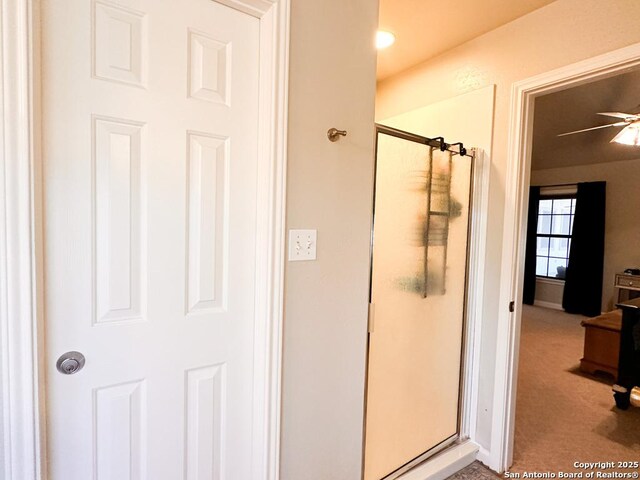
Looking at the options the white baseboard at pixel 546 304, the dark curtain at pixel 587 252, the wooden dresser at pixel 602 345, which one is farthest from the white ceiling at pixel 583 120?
the white baseboard at pixel 546 304

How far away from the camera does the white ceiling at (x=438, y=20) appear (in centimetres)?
169

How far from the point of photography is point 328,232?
1292 millimetres

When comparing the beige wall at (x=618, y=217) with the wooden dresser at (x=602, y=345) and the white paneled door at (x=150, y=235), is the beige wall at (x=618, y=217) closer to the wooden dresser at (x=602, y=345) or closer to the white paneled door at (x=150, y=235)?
the wooden dresser at (x=602, y=345)

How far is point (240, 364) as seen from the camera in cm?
118

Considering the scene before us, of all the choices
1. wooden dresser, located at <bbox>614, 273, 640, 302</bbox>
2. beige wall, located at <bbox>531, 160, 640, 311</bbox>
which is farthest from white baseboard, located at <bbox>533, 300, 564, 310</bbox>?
wooden dresser, located at <bbox>614, 273, 640, 302</bbox>

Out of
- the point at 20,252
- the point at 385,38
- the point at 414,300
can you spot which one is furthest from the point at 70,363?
the point at 385,38

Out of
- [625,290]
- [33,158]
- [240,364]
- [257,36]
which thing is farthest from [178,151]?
[625,290]

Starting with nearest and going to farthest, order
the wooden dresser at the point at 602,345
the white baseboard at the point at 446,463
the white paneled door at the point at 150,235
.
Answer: the white paneled door at the point at 150,235
the white baseboard at the point at 446,463
the wooden dresser at the point at 602,345

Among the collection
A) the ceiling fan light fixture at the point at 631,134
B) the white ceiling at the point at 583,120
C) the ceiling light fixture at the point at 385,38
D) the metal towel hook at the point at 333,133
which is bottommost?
the metal towel hook at the point at 333,133

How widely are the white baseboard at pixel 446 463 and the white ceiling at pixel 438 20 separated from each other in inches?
94.4

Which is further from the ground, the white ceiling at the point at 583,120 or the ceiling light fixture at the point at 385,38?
the white ceiling at the point at 583,120

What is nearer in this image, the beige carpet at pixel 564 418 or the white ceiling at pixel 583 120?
the beige carpet at pixel 564 418

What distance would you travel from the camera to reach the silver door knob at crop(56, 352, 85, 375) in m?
0.89

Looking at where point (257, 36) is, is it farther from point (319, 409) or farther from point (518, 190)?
point (518, 190)
